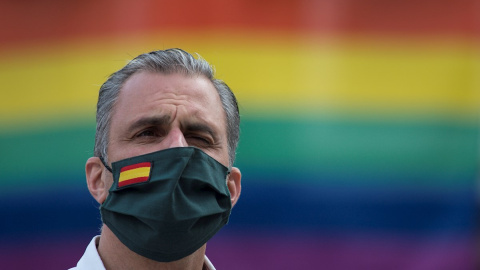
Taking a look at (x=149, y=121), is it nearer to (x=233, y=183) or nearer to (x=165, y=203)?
(x=165, y=203)

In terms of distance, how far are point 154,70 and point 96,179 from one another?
462mm

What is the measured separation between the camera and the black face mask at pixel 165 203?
7.34 feet

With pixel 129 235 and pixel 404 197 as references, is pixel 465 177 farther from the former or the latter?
pixel 129 235

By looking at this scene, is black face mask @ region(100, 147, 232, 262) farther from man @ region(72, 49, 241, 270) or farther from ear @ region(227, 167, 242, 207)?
ear @ region(227, 167, 242, 207)

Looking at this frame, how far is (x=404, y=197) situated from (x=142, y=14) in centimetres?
160

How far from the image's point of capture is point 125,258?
7.95ft

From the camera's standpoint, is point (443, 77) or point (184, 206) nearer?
point (184, 206)

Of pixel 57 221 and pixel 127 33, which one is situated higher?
pixel 127 33

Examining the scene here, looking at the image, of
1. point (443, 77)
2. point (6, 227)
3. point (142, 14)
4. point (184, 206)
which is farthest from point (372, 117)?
point (6, 227)

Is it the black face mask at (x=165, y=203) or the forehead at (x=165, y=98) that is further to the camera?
the forehead at (x=165, y=98)

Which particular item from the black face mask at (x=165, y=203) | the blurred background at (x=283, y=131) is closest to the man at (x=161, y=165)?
the black face mask at (x=165, y=203)

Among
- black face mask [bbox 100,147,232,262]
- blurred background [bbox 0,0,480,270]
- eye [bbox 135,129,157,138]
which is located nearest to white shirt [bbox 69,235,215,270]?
black face mask [bbox 100,147,232,262]

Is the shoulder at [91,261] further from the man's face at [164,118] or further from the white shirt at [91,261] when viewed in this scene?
the man's face at [164,118]

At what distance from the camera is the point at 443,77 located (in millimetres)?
3537
